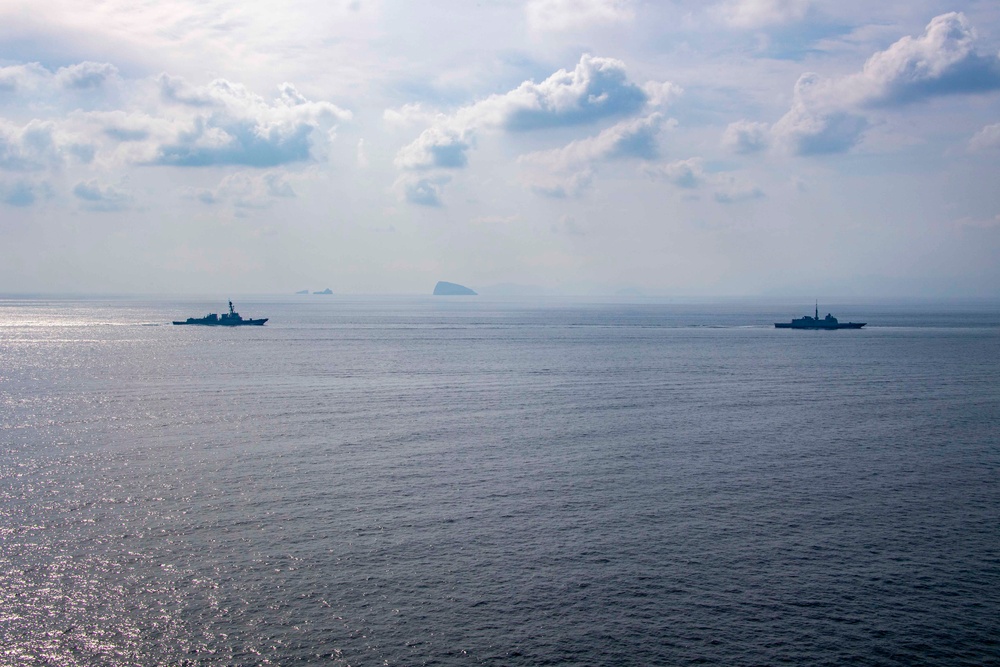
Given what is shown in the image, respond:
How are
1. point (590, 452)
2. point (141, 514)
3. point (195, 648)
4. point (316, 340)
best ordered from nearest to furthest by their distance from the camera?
point (195, 648)
point (141, 514)
point (590, 452)
point (316, 340)

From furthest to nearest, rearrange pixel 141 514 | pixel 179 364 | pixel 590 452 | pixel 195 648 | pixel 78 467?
pixel 179 364 < pixel 590 452 < pixel 78 467 < pixel 141 514 < pixel 195 648

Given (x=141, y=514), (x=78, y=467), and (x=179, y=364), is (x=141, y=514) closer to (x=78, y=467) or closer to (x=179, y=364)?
(x=78, y=467)

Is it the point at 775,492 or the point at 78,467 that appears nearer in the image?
the point at 775,492

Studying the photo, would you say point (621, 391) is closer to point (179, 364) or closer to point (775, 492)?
point (775, 492)

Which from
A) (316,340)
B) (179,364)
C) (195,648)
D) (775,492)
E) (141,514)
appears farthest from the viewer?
(316,340)

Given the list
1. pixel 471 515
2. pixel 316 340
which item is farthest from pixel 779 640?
pixel 316 340

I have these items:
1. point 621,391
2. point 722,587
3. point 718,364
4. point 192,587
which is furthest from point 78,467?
point 718,364
